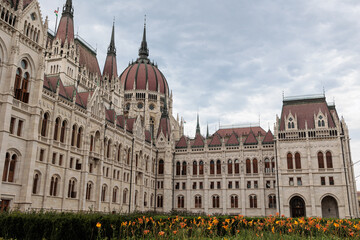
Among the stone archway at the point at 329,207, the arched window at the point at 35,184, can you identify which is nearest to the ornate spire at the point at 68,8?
the arched window at the point at 35,184

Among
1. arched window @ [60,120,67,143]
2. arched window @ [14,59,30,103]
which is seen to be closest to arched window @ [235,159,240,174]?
arched window @ [60,120,67,143]

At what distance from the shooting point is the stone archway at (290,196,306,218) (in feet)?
187

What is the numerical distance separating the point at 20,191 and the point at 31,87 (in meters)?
10.5

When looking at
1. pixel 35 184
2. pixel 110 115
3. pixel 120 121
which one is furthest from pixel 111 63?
pixel 35 184

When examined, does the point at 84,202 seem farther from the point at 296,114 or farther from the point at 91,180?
the point at 296,114

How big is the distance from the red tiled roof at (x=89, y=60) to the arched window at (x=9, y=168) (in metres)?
34.1

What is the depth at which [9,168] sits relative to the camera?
3095cm

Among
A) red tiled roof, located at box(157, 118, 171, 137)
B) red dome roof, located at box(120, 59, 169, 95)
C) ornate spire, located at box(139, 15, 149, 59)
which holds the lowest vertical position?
red tiled roof, located at box(157, 118, 171, 137)

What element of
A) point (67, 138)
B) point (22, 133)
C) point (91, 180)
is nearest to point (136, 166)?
point (91, 180)

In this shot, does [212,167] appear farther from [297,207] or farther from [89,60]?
[89,60]

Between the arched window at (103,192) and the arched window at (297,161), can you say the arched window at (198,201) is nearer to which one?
the arched window at (297,161)

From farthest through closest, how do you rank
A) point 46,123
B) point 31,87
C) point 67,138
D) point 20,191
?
point 67,138 < point 46,123 < point 31,87 < point 20,191

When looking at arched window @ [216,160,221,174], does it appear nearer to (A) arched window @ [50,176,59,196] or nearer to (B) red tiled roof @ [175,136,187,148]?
(B) red tiled roof @ [175,136,187,148]

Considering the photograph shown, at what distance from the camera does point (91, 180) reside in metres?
44.8
